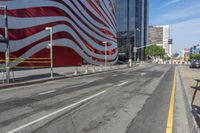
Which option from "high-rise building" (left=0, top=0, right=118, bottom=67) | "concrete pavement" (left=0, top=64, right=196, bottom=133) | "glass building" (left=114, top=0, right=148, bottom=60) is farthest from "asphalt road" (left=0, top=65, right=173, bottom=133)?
"glass building" (left=114, top=0, right=148, bottom=60)

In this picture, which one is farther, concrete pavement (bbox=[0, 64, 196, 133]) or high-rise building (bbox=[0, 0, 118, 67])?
high-rise building (bbox=[0, 0, 118, 67])

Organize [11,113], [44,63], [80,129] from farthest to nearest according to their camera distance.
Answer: [44,63] < [11,113] < [80,129]

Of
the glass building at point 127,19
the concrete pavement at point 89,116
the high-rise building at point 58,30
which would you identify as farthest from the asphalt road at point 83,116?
the glass building at point 127,19

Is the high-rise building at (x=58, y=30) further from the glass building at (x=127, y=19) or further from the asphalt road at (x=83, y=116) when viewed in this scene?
the glass building at (x=127, y=19)

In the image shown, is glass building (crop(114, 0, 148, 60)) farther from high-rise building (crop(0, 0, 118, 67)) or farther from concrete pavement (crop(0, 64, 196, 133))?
concrete pavement (crop(0, 64, 196, 133))

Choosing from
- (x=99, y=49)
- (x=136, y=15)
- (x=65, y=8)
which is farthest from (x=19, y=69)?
(x=136, y=15)

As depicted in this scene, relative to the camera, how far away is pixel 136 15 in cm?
13562

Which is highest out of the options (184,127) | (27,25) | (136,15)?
(136,15)

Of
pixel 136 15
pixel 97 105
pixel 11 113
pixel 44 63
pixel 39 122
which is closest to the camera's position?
pixel 39 122

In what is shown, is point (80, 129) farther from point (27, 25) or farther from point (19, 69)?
point (27, 25)

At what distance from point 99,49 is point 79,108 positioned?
6080 cm

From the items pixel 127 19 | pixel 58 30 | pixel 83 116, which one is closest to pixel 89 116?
pixel 83 116

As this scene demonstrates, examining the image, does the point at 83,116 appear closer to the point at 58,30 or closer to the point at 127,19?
the point at 58,30

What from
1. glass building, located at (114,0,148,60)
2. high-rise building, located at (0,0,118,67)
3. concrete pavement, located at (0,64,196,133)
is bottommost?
concrete pavement, located at (0,64,196,133)
